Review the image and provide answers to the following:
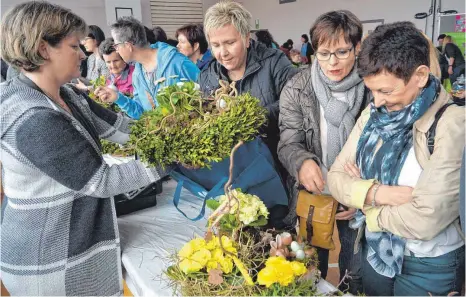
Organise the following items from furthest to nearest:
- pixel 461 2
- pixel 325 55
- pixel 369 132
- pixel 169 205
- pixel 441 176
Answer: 1. pixel 461 2
2. pixel 169 205
3. pixel 325 55
4. pixel 369 132
5. pixel 441 176

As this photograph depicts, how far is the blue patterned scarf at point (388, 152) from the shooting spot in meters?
1.13

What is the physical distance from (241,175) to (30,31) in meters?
0.78

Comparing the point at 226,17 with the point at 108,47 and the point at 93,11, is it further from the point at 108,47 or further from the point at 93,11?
the point at 93,11

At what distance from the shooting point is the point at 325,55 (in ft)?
4.83

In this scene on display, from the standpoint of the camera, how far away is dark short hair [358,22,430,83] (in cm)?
111

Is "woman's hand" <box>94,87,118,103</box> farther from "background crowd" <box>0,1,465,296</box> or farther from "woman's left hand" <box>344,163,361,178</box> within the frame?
"woman's left hand" <box>344,163,361,178</box>

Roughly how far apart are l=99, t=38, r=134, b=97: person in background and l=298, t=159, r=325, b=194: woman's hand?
2.25 metres

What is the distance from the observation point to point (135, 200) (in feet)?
5.79

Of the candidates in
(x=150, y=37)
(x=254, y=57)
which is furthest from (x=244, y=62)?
(x=150, y=37)

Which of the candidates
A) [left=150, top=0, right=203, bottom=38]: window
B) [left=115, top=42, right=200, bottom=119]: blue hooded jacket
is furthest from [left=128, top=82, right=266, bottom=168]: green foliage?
[left=150, top=0, right=203, bottom=38]: window

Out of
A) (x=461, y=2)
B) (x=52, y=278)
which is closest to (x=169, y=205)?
(x=52, y=278)

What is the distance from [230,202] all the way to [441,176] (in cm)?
58

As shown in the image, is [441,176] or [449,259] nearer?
[441,176]

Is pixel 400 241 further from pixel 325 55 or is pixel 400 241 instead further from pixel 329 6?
pixel 329 6
